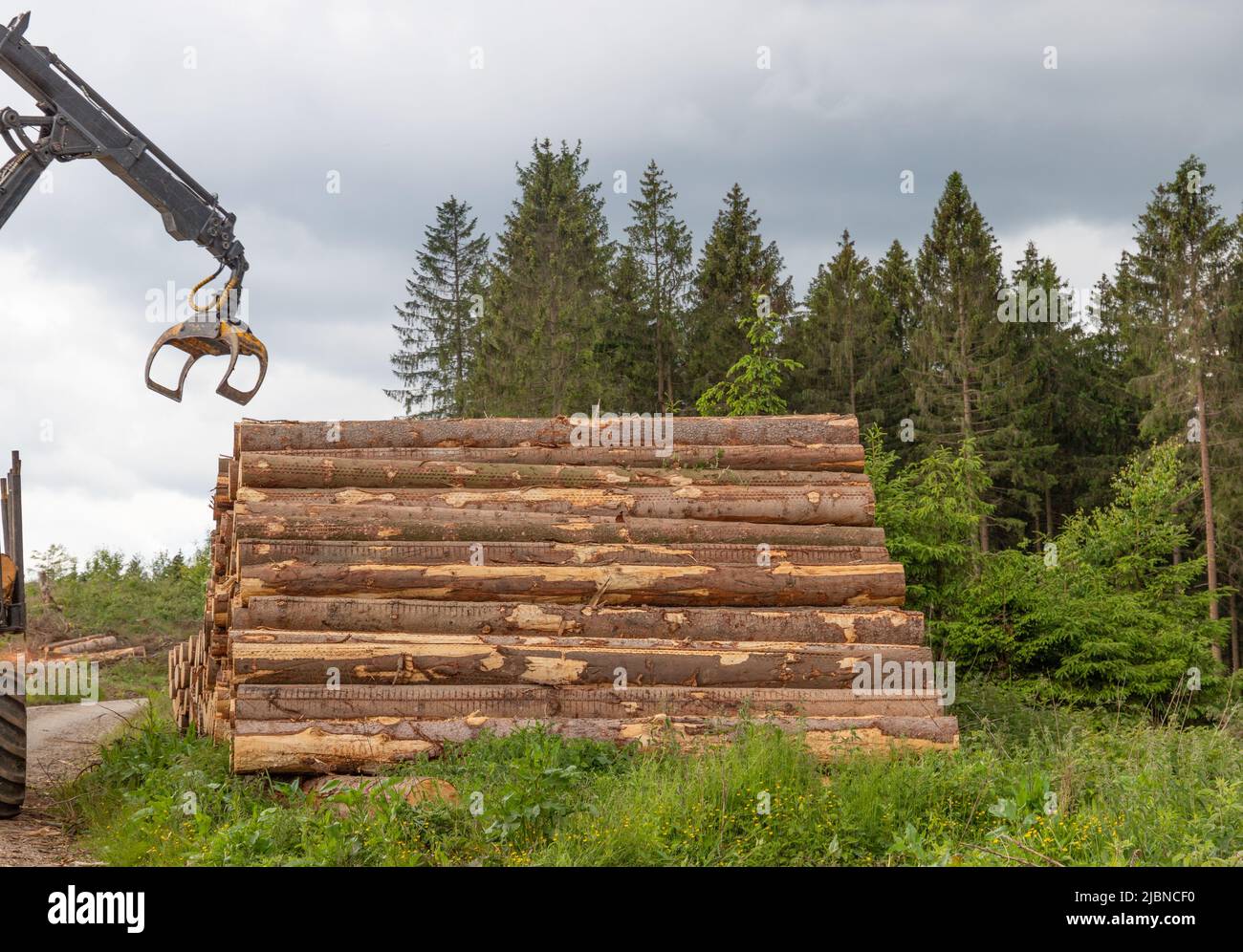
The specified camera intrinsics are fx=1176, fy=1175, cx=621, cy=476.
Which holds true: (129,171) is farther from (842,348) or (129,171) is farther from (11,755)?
(842,348)

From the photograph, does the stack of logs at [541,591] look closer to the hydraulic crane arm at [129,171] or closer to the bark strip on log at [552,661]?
the bark strip on log at [552,661]

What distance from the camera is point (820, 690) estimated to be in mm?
10242

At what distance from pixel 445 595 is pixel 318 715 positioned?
1.74 meters

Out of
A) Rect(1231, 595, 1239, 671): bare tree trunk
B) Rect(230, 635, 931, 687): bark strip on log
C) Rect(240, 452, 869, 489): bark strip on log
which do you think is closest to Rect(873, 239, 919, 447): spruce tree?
Rect(1231, 595, 1239, 671): bare tree trunk

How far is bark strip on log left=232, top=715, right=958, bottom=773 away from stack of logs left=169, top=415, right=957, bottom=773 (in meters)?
0.02

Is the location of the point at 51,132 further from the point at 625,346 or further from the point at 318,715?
the point at 625,346

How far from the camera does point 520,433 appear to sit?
12.9 metres

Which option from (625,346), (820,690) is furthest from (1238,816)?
(625,346)

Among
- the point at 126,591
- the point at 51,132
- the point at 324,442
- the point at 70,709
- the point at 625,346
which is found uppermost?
the point at 625,346

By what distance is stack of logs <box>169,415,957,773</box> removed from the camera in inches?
381

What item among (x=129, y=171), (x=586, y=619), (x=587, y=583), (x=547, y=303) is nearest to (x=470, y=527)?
(x=587, y=583)

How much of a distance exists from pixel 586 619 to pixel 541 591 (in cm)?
52

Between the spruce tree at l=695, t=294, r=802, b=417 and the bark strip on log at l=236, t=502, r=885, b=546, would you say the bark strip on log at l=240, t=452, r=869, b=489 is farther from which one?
the spruce tree at l=695, t=294, r=802, b=417

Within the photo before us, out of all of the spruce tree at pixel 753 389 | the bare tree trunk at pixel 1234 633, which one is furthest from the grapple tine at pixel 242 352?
the bare tree trunk at pixel 1234 633
